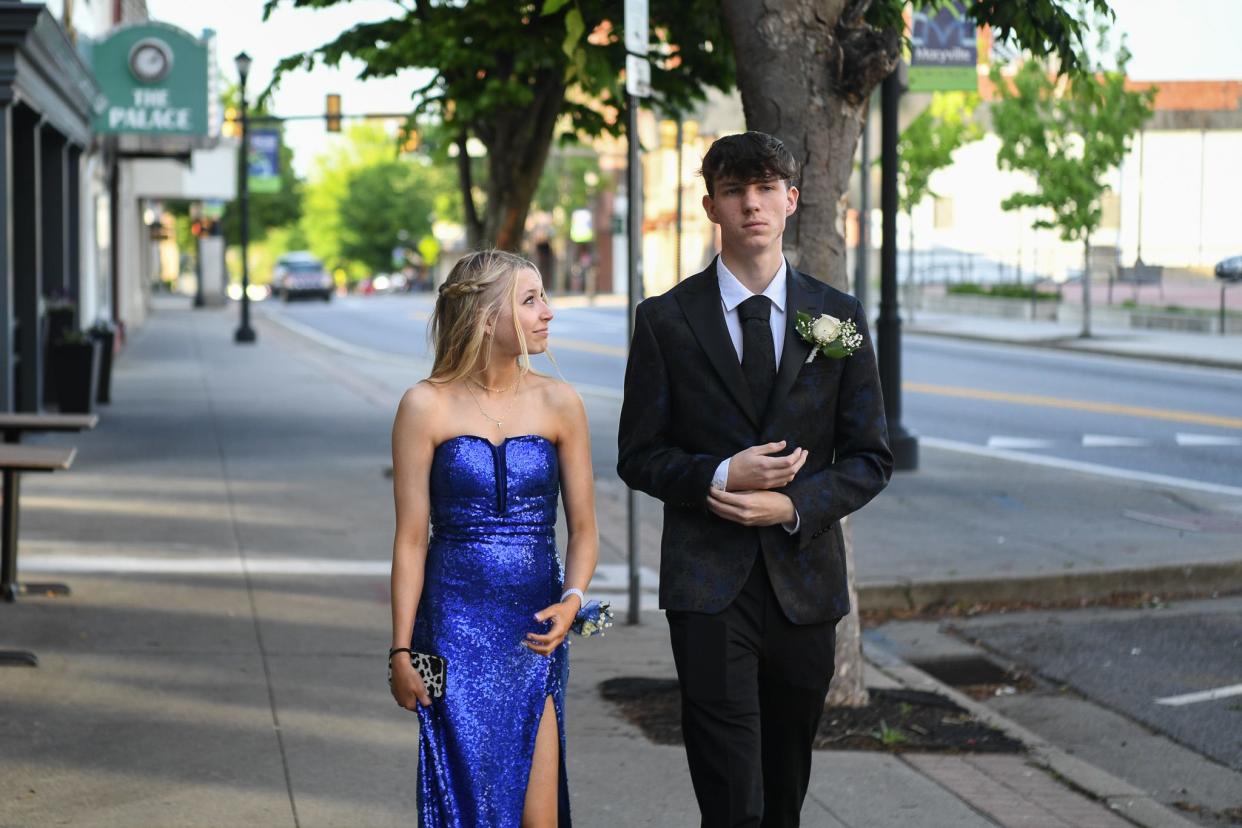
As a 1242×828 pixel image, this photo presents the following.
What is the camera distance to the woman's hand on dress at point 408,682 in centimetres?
404

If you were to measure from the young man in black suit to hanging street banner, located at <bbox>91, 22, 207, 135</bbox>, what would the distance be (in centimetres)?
1872

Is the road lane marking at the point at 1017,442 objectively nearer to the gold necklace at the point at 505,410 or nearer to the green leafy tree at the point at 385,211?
the gold necklace at the point at 505,410

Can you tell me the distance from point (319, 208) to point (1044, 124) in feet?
332

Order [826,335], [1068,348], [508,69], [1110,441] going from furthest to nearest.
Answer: [1068,348] → [1110,441] → [508,69] → [826,335]

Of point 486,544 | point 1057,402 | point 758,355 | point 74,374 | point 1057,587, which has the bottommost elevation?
point 1057,587

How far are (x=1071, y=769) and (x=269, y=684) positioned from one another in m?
3.05

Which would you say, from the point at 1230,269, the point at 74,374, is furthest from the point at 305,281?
the point at 74,374

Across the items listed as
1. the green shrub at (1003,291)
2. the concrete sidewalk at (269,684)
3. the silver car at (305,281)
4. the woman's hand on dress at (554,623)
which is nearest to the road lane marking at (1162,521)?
the concrete sidewalk at (269,684)

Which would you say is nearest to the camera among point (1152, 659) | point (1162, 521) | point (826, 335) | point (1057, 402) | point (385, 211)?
point (826, 335)

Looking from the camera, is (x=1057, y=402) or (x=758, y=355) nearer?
(x=758, y=355)

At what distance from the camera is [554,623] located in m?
4.06

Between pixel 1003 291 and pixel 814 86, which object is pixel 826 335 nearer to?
pixel 814 86

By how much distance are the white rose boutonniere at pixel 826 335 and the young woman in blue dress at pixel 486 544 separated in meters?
0.53

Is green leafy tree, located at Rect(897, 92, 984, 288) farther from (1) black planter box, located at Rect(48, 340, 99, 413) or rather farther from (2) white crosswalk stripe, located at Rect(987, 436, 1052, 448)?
(1) black planter box, located at Rect(48, 340, 99, 413)
